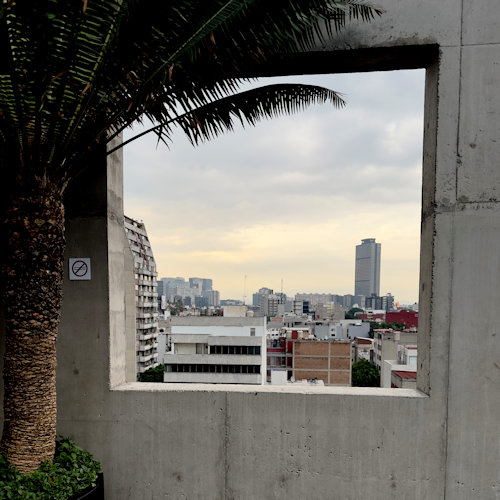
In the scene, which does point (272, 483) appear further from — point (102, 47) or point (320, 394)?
point (102, 47)

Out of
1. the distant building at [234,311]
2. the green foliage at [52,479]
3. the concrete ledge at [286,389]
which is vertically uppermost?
the concrete ledge at [286,389]

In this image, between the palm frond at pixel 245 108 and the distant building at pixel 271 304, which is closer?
the palm frond at pixel 245 108

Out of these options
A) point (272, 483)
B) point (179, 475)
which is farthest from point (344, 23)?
point (179, 475)

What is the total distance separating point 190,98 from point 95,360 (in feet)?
6.61

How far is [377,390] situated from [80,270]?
2386 millimetres

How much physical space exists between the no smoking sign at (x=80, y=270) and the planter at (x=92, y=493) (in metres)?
1.36

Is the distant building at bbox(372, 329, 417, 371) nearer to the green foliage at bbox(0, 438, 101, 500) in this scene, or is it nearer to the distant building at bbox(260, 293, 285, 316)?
the green foliage at bbox(0, 438, 101, 500)

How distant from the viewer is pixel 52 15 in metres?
1.50

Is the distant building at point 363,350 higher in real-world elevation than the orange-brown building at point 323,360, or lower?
lower

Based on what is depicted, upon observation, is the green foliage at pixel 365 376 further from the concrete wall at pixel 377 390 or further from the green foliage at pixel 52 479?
the green foliage at pixel 52 479

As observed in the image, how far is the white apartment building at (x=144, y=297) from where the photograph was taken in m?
55.1

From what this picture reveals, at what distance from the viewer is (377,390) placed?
2402 mm

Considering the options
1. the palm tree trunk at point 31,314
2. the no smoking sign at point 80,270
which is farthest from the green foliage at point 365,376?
the palm tree trunk at point 31,314

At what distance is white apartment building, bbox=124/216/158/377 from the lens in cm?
5509
